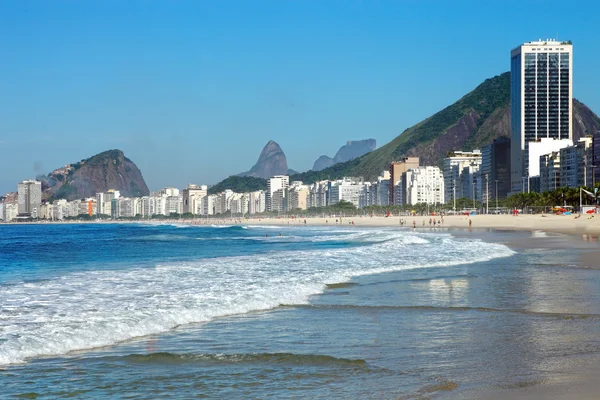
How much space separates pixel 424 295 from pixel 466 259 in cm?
1049

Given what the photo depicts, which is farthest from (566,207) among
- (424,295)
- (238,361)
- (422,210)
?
(238,361)

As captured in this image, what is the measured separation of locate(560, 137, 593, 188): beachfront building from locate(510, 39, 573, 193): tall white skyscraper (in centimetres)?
3346

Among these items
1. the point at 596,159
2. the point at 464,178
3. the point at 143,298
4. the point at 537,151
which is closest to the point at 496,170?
the point at 464,178

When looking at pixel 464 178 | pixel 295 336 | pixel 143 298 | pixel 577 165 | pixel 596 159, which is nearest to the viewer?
pixel 295 336

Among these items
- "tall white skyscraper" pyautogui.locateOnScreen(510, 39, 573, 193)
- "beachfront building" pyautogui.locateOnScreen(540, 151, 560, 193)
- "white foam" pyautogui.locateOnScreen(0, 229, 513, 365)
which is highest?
"tall white skyscraper" pyautogui.locateOnScreen(510, 39, 573, 193)

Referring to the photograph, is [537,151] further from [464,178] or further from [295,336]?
[295,336]

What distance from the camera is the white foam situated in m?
9.50

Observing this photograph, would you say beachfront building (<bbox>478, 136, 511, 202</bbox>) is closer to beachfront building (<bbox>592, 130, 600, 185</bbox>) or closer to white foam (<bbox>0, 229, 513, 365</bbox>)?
beachfront building (<bbox>592, 130, 600, 185</bbox>)

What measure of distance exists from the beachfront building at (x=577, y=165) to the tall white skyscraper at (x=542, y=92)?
33.5 m

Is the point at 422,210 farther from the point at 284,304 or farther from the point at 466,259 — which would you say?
the point at 284,304

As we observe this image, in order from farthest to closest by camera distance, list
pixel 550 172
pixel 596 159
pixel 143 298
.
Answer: pixel 550 172
pixel 596 159
pixel 143 298

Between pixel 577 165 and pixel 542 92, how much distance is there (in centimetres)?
4878

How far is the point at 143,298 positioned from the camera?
13.6 m

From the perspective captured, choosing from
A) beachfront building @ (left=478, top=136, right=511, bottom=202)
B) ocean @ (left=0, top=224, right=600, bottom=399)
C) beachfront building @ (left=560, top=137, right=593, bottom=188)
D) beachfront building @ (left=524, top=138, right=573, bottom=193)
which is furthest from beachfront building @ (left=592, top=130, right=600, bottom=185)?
ocean @ (left=0, top=224, right=600, bottom=399)
